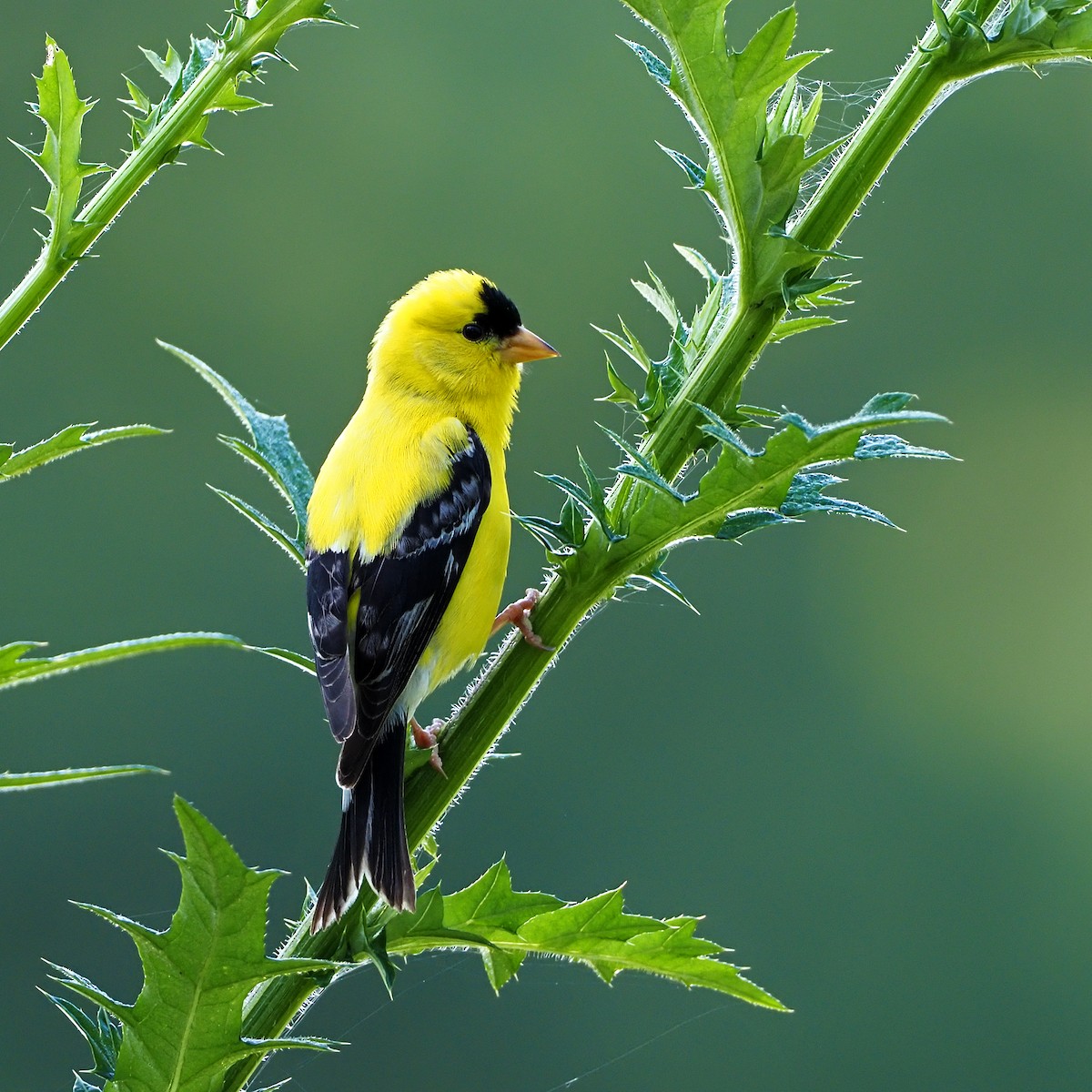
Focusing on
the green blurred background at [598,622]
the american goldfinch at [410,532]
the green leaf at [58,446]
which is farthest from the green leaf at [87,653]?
the green blurred background at [598,622]

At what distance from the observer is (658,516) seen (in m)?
0.97

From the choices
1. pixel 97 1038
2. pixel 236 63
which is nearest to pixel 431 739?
pixel 97 1038

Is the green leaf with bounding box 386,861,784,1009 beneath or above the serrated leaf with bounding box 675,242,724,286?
beneath

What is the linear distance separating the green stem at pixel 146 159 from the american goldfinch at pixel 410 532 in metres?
0.69

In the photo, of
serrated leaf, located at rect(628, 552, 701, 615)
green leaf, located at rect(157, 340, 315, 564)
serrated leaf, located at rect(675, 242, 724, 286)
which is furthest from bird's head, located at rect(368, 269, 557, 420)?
serrated leaf, located at rect(628, 552, 701, 615)

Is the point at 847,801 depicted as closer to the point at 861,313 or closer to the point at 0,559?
the point at 861,313

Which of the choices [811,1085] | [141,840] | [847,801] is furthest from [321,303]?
[811,1085]

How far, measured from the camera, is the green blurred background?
9.12m

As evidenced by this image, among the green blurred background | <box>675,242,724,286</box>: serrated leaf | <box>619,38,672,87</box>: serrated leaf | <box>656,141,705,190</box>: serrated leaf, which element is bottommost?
the green blurred background

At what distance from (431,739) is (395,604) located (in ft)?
1.96

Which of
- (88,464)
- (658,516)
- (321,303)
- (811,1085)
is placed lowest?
(811,1085)

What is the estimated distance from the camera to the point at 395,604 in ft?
6.35

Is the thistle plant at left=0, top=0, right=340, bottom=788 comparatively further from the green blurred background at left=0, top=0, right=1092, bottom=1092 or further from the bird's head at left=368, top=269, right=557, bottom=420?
the green blurred background at left=0, top=0, right=1092, bottom=1092

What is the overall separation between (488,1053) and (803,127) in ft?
31.5
